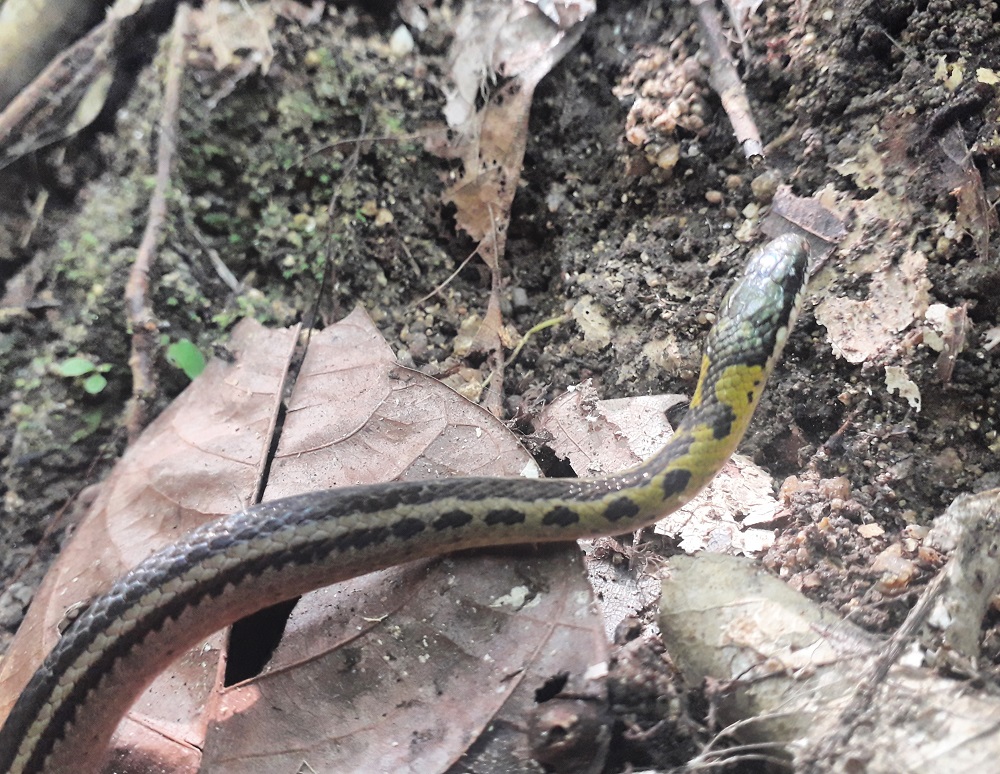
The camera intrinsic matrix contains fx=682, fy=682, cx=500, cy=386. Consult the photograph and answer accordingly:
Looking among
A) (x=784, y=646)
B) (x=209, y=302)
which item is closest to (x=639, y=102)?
(x=209, y=302)

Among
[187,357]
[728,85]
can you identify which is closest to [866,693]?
[728,85]

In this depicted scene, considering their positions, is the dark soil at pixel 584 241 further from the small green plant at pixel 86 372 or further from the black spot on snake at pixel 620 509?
the black spot on snake at pixel 620 509

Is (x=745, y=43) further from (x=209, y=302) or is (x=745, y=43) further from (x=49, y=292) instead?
(x=49, y=292)

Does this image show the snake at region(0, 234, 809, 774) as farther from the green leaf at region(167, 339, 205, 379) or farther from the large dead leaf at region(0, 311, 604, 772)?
the green leaf at region(167, 339, 205, 379)

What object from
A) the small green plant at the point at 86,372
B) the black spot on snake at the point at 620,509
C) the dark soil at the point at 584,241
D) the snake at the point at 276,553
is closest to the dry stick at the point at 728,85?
the dark soil at the point at 584,241

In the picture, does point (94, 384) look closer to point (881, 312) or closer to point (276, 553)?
point (276, 553)
